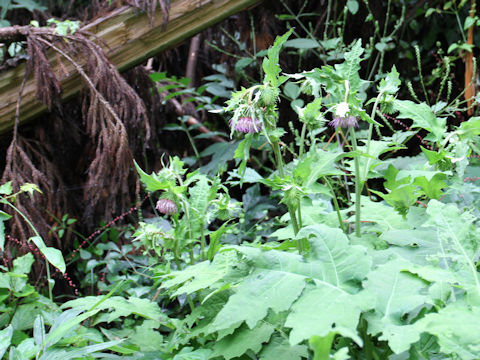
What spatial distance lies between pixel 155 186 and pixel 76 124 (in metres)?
1.46

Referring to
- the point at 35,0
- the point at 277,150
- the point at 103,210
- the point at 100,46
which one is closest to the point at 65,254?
the point at 103,210

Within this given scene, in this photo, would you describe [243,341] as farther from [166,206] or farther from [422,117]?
[422,117]

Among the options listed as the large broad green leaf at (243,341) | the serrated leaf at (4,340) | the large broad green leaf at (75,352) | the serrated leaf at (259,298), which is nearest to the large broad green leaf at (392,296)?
the serrated leaf at (259,298)

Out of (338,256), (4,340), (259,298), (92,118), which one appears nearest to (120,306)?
(4,340)

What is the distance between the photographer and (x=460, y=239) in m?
0.85

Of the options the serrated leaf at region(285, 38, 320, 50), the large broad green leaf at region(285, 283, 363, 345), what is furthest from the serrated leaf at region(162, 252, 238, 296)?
the serrated leaf at region(285, 38, 320, 50)

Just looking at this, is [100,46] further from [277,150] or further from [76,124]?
[277,150]

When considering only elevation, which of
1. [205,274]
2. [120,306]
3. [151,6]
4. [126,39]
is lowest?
[120,306]

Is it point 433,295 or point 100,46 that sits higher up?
point 100,46

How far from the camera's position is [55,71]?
2119mm

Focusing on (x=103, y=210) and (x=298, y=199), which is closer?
(x=298, y=199)

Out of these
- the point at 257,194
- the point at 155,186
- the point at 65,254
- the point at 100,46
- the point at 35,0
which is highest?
the point at 35,0

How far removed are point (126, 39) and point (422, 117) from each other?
63.2 inches

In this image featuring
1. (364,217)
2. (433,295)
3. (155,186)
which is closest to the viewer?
(433,295)
